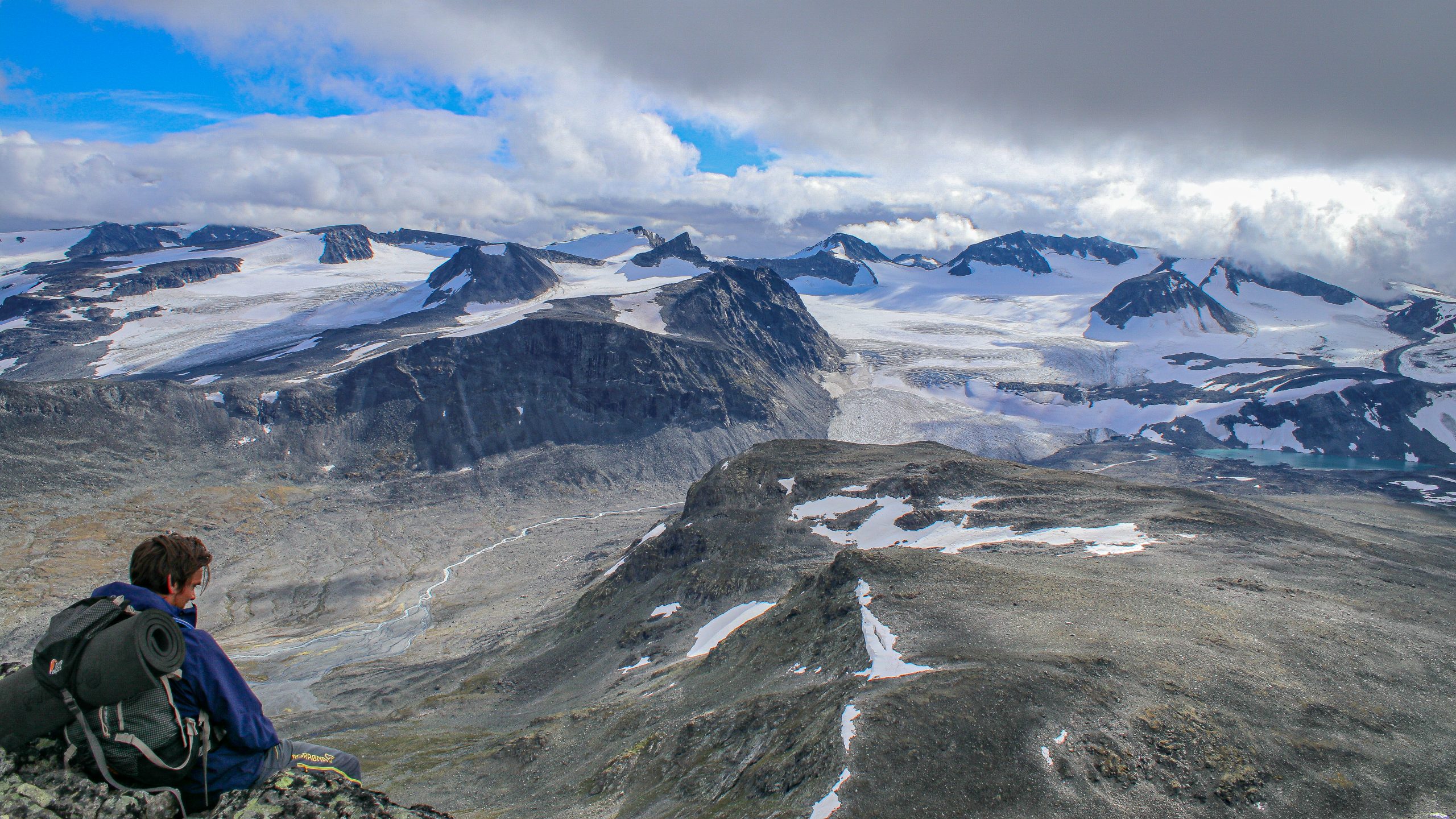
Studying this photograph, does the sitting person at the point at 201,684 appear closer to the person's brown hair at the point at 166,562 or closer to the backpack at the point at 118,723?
the person's brown hair at the point at 166,562

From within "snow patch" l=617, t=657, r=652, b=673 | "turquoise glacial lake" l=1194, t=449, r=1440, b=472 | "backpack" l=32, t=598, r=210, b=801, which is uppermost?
"backpack" l=32, t=598, r=210, b=801

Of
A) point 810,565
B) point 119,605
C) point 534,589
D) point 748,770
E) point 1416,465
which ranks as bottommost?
point 1416,465

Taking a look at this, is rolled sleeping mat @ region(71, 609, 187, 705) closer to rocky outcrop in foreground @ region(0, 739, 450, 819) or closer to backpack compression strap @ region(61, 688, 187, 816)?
backpack compression strap @ region(61, 688, 187, 816)

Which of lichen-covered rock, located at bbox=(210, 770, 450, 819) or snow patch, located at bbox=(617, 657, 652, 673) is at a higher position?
lichen-covered rock, located at bbox=(210, 770, 450, 819)

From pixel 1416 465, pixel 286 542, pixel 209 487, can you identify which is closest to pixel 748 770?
pixel 286 542

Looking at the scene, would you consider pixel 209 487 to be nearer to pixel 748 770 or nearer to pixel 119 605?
pixel 748 770

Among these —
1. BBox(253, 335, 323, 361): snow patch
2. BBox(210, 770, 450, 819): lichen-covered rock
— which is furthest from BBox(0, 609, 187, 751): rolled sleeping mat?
BBox(253, 335, 323, 361): snow patch

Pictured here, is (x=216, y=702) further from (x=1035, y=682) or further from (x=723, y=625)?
(x=723, y=625)
